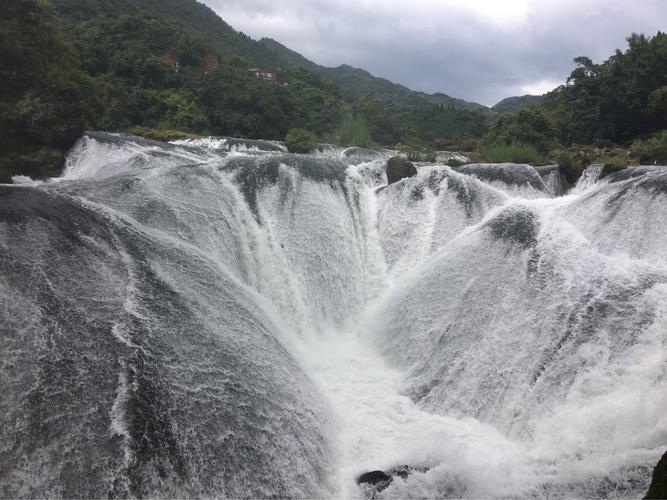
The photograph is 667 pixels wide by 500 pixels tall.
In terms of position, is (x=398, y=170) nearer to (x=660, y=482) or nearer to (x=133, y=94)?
(x=660, y=482)

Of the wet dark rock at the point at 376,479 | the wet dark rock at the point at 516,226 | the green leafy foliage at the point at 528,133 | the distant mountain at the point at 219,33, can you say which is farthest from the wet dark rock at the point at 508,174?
the distant mountain at the point at 219,33

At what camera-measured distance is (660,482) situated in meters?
3.70

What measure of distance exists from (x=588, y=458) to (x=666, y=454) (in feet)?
4.07

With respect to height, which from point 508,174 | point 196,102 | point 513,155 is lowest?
point 508,174

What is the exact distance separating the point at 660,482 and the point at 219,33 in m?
77.2

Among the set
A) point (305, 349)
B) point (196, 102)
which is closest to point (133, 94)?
point (196, 102)

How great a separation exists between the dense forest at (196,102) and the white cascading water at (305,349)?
4959 millimetres

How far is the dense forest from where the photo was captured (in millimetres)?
12805

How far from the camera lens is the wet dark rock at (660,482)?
3.61 m

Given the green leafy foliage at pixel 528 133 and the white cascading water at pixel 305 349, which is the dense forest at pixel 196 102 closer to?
the green leafy foliage at pixel 528 133

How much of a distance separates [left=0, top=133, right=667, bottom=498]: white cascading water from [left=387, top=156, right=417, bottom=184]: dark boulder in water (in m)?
3.56

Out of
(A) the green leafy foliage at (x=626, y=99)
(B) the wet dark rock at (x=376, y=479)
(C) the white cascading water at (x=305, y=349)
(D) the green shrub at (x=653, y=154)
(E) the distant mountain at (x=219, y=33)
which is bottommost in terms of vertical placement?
(B) the wet dark rock at (x=376, y=479)

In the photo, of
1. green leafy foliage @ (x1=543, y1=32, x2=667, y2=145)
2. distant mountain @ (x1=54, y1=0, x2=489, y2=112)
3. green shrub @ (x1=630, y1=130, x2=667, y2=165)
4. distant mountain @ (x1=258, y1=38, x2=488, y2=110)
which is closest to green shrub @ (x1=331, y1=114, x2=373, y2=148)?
green leafy foliage @ (x1=543, y1=32, x2=667, y2=145)

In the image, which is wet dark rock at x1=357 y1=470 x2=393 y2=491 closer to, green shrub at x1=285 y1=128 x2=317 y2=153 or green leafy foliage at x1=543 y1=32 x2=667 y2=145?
green shrub at x1=285 y1=128 x2=317 y2=153
